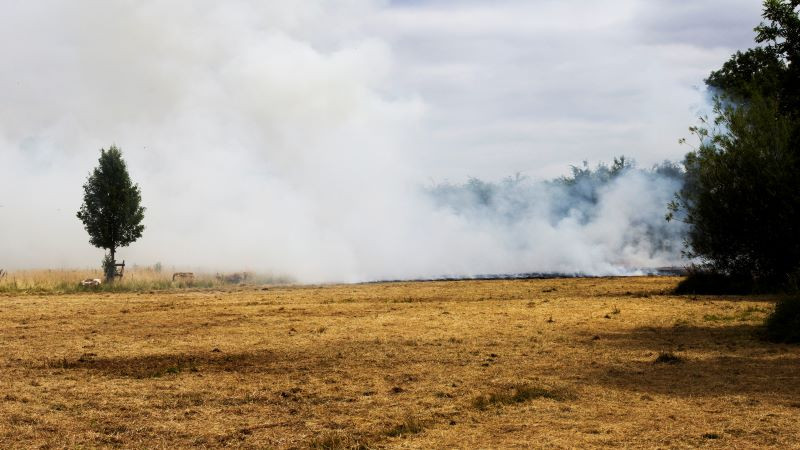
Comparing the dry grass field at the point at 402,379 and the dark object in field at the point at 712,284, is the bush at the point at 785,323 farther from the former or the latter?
the dark object in field at the point at 712,284

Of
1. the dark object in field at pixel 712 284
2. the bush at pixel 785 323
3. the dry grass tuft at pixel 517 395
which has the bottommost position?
the dry grass tuft at pixel 517 395

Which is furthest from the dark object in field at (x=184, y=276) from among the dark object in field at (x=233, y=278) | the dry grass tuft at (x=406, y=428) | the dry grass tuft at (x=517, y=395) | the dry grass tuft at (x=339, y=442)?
the dry grass tuft at (x=339, y=442)

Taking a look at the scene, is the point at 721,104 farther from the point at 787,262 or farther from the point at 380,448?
the point at 380,448

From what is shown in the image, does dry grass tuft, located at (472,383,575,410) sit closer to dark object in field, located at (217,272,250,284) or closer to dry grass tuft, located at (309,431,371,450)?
dry grass tuft, located at (309,431,371,450)

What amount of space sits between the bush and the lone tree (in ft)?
123

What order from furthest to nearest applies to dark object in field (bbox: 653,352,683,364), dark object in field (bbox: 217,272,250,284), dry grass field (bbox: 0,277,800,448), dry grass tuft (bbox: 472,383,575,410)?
dark object in field (bbox: 217,272,250,284) < dark object in field (bbox: 653,352,683,364) < dry grass tuft (bbox: 472,383,575,410) < dry grass field (bbox: 0,277,800,448)

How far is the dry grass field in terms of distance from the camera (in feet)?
34.2

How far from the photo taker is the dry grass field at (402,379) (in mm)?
10422

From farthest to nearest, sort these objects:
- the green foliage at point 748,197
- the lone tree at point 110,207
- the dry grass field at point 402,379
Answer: the lone tree at point 110,207 < the green foliage at point 748,197 < the dry grass field at point 402,379

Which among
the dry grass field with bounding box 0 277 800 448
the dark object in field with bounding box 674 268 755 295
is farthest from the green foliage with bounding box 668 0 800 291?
the dry grass field with bounding box 0 277 800 448

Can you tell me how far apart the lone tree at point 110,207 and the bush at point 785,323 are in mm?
37353

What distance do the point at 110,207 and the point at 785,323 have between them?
38.4m

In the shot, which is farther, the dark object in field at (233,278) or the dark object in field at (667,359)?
the dark object in field at (233,278)

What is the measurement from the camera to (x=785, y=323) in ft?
61.9
